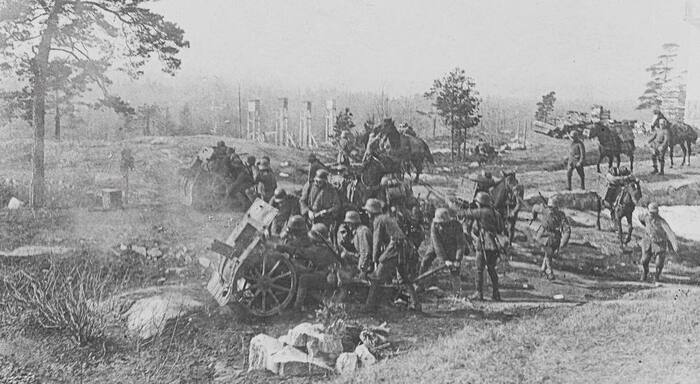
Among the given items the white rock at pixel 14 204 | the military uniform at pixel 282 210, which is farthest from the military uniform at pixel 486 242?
the white rock at pixel 14 204

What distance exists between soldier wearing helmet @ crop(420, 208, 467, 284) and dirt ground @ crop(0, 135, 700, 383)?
46cm

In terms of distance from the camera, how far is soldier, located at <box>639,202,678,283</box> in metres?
7.04

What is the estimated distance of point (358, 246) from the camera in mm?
6781

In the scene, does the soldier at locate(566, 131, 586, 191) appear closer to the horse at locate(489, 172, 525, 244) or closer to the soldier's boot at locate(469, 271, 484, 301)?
the horse at locate(489, 172, 525, 244)

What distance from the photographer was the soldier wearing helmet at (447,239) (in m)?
6.74

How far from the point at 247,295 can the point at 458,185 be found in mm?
2888

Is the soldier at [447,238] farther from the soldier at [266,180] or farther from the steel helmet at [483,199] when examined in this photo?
the soldier at [266,180]

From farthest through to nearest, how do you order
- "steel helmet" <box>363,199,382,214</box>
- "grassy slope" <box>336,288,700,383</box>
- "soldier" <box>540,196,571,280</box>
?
"soldier" <box>540,196,571,280</box>
"steel helmet" <box>363,199,382,214</box>
"grassy slope" <box>336,288,700,383</box>

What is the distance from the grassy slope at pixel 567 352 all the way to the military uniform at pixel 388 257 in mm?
814

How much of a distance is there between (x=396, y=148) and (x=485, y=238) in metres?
1.98

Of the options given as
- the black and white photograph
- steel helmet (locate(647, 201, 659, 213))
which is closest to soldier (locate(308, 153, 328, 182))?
the black and white photograph

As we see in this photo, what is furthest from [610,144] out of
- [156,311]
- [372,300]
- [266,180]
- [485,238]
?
[156,311]

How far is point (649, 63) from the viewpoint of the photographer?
24.4 ft

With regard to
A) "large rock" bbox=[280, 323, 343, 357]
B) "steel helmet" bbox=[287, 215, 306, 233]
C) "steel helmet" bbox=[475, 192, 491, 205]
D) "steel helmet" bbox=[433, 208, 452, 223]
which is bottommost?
"large rock" bbox=[280, 323, 343, 357]
